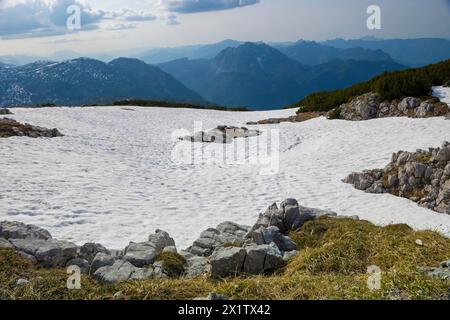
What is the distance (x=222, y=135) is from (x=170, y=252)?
78.9 ft

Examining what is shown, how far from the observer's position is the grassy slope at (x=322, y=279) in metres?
6.28

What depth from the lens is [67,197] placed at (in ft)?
51.7

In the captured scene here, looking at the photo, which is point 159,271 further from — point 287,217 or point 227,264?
point 287,217

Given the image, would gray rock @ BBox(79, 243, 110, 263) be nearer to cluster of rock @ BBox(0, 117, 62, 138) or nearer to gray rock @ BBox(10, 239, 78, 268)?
gray rock @ BBox(10, 239, 78, 268)

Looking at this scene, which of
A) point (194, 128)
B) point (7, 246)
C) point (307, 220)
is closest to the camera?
point (7, 246)

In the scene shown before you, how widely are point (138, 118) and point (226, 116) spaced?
11.4 m

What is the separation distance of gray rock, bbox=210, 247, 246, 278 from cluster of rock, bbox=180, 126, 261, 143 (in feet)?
77.5

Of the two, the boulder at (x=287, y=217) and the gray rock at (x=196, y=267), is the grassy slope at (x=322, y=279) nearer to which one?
the gray rock at (x=196, y=267)

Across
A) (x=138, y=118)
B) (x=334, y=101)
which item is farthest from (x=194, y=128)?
(x=334, y=101)

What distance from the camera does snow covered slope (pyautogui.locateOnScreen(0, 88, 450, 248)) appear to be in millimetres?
14062

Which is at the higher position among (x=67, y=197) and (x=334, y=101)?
(x=334, y=101)

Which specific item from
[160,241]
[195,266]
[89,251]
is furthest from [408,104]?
[89,251]
